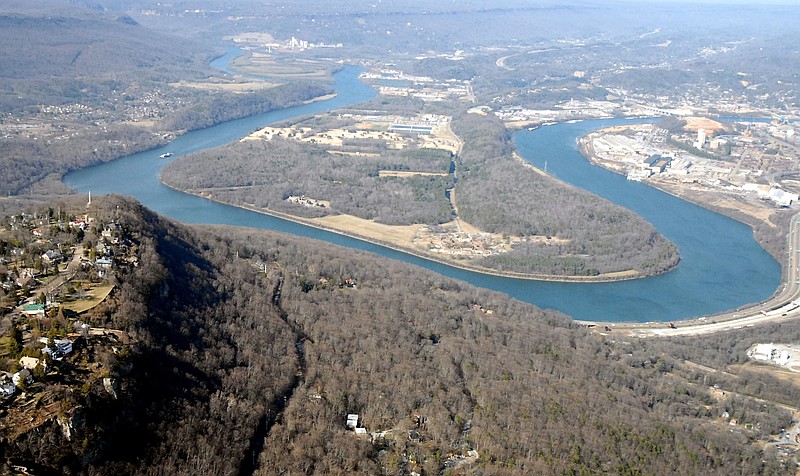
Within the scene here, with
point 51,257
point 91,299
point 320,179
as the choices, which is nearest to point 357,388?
point 91,299

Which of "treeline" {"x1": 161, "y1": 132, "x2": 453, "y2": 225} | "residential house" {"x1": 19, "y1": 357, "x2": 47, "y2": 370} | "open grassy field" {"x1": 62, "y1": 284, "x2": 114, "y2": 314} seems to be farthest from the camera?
"treeline" {"x1": 161, "y1": 132, "x2": 453, "y2": 225}

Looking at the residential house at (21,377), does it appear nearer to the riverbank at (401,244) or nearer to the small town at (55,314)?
the small town at (55,314)

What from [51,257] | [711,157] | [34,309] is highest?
[51,257]

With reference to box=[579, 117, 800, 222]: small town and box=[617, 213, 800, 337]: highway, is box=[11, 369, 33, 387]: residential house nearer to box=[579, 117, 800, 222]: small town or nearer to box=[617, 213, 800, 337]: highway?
box=[617, 213, 800, 337]: highway

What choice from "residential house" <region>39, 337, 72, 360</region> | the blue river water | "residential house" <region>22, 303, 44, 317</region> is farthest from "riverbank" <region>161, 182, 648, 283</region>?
"residential house" <region>39, 337, 72, 360</region>

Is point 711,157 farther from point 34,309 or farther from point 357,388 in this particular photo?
point 34,309

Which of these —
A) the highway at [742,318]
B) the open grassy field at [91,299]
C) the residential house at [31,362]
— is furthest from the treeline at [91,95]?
the highway at [742,318]

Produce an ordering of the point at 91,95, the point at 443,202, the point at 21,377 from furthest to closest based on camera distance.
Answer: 1. the point at 91,95
2. the point at 443,202
3. the point at 21,377
